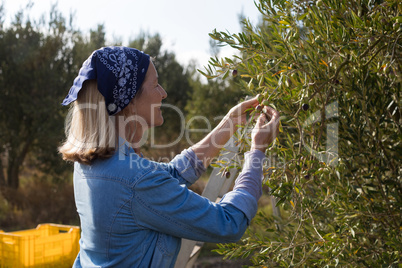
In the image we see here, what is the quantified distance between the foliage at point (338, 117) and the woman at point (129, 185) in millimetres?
223

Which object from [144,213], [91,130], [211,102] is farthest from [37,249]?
[211,102]

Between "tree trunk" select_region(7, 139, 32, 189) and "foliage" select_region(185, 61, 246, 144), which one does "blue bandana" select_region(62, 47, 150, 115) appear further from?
"tree trunk" select_region(7, 139, 32, 189)

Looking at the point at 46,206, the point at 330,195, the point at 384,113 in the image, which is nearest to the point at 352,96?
the point at 384,113

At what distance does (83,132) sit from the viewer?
1.68 meters

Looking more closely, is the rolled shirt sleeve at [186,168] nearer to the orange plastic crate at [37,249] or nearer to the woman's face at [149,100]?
the woman's face at [149,100]

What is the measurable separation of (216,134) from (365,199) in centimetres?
80

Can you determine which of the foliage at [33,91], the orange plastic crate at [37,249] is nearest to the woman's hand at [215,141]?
the orange plastic crate at [37,249]

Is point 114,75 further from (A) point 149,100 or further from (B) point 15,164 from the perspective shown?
(B) point 15,164

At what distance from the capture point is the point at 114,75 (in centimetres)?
165

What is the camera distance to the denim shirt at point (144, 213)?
1530 millimetres

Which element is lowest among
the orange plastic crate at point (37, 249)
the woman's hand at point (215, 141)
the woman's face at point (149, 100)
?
the orange plastic crate at point (37, 249)

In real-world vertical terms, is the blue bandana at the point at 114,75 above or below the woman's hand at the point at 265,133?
above

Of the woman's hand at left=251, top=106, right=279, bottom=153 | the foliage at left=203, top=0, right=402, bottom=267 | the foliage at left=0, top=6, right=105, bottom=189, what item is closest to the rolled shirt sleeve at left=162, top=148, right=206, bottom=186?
the foliage at left=203, top=0, right=402, bottom=267

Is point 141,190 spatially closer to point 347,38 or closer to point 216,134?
point 216,134
